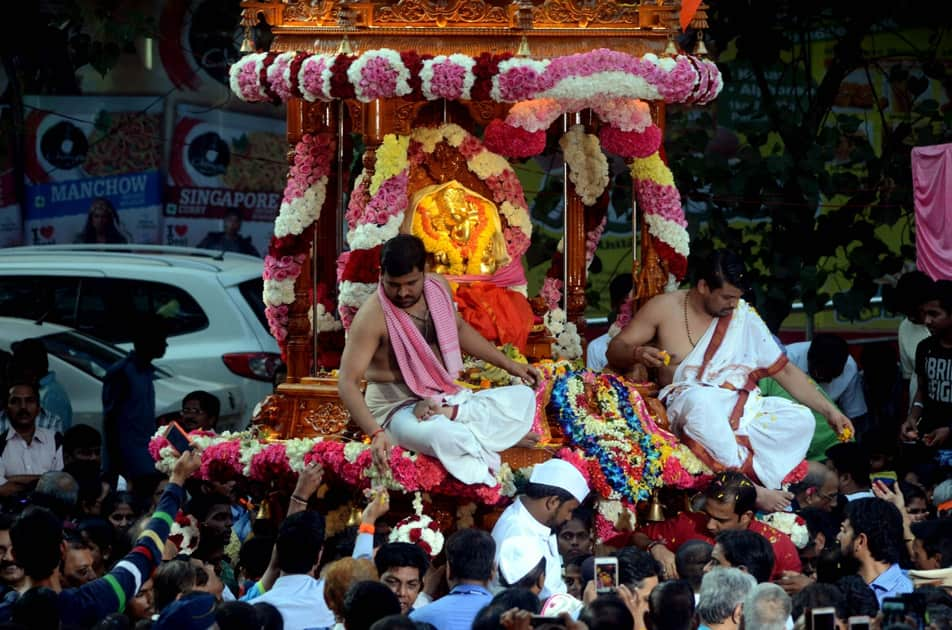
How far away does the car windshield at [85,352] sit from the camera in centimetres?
1502

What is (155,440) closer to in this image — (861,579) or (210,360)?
(210,360)

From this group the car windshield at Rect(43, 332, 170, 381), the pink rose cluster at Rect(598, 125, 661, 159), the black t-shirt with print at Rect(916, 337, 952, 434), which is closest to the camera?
the pink rose cluster at Rect(598, 125, 661, 159)

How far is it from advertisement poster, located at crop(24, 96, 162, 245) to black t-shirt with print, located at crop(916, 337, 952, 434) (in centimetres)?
652

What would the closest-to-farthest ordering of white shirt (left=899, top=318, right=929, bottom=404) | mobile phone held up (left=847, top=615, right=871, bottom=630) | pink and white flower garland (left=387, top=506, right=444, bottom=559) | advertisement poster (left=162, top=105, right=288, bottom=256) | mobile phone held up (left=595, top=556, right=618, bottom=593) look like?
1. mobile phone held up (left=847, top=615, right=871, bottom=630)
2. mobile phone held up (left=595, top=556, right=618, bottom=593)
3. pink and white flower garland (left=387, top=506, right=444, bottom=559)
4. white shirt (left=899, top=318, right=929, bottom=404)
5. advertisement poster (left=162, top=105, right=288, bottom=256)

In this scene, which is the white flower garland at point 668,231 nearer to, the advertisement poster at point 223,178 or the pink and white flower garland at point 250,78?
the pink and white flower garland at point 250,78

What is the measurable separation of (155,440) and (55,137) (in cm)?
506

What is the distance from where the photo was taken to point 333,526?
39.9 feet

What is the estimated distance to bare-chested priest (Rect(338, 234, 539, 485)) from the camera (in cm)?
1145

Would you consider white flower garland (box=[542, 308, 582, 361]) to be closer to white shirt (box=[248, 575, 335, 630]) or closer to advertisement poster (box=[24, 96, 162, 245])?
white shirt (box=[248, 575, 335, 630])

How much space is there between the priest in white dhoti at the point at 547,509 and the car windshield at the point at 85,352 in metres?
4.80

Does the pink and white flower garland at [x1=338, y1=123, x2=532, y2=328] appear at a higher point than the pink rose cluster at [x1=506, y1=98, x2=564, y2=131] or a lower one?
lower

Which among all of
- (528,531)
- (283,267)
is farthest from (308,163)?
(528,531)

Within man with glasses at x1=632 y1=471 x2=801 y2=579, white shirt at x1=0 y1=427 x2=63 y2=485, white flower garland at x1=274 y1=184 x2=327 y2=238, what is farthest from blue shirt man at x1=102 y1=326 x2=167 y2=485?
man with glasses at x1=632 y1=471 x2=801 y2=579

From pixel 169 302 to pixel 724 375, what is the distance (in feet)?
15.4
